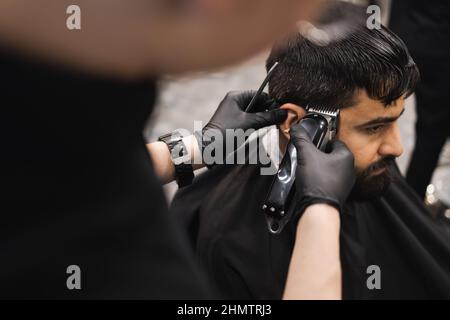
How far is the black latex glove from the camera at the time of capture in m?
1.28

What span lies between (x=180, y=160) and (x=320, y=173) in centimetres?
37

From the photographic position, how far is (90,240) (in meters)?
0.49

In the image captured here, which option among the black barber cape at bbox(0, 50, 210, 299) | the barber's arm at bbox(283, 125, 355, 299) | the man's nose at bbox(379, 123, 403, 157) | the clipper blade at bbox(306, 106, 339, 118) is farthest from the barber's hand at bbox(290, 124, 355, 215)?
the black barber cape at bbox(0, 50, 210, 299)

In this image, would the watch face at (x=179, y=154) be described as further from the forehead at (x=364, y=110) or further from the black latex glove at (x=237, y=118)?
the forehead at (x=364, y=110)

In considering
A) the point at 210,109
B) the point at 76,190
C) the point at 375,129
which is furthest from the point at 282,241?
the point at 210,109

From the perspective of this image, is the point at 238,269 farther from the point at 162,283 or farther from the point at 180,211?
the point at 162,283

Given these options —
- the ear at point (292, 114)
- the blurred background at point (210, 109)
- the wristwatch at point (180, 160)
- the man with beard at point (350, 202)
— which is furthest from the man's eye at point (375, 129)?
the blurred background at point (210, 109)

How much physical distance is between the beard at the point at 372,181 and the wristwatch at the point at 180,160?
408 millimetres

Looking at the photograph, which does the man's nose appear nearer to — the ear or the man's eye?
the man's eye

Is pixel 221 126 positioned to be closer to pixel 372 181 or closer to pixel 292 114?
pixel 292 114

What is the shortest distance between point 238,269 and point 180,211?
26 centimetres

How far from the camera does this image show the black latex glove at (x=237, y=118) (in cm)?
128

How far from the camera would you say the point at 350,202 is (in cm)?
143
